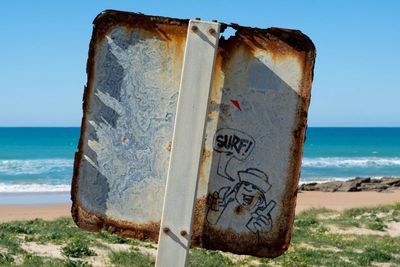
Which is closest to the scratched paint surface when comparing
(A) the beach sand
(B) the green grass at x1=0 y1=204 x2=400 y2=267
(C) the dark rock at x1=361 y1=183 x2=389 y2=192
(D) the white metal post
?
(D) the white metal post

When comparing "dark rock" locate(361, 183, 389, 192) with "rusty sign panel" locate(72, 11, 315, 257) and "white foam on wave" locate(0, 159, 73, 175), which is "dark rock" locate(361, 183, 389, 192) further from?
"rusty sign panel" locate(72, 11, 315, 257)

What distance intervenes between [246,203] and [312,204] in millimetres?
24769

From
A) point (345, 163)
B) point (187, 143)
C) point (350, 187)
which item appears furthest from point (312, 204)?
point (345, 163)

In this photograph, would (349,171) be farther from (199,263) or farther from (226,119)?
(226,119)

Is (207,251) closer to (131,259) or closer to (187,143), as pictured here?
(131,259)

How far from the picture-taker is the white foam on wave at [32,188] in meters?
32.2

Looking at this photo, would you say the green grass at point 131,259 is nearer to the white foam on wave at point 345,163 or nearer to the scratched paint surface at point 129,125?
the scratched paint surface at point 129,125

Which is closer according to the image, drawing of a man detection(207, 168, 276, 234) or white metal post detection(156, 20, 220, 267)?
white metal post detection(156, 20, 220, 267)

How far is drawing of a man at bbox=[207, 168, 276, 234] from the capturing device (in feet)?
6.57

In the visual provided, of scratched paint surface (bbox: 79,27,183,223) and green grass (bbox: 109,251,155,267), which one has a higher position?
scratched paint surface (bbox: 79,27,183,223)

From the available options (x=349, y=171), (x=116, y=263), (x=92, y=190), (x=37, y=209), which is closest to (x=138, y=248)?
(x=116, y=263)

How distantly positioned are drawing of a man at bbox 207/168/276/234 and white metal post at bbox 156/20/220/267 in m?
0.19

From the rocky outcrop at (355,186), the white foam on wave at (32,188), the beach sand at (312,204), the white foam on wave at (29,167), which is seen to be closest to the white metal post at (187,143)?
the beach sand at (312,204)

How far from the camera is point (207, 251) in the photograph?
33.2 ft
